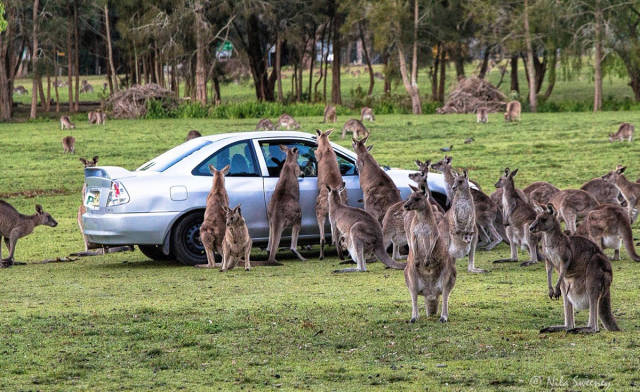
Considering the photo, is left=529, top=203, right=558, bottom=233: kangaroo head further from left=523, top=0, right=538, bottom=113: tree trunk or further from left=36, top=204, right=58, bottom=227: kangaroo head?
left=523, top=0, right=538, bottom=113: tree trunk

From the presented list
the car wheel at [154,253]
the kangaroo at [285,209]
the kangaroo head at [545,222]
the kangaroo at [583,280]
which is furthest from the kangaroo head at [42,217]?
the kangaroo at [583,280]

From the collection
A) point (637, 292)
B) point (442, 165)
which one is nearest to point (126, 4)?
point (442, 165)

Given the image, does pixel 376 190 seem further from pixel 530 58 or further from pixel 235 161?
pixel 530 58

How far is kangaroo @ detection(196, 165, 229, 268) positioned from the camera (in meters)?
13.5

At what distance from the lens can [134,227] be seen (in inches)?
540

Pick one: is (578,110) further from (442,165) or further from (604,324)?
(604,324)

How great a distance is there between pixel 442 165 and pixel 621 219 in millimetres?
3407

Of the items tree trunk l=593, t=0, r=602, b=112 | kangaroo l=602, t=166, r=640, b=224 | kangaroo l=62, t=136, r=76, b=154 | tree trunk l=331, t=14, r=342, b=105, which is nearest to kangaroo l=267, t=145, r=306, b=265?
kangaroo l=602, t=166, r=640, b=224

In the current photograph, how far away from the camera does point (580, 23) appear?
5594 centimetres

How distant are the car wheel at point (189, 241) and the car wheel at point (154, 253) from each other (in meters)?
0.87

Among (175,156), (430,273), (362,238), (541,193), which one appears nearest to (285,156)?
(175,156)

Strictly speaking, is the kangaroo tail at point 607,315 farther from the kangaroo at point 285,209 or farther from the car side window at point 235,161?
the car side window at point 235,161

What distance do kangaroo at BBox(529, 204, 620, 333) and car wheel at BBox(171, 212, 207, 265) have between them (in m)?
6.62

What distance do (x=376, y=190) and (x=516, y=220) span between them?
226 cm
